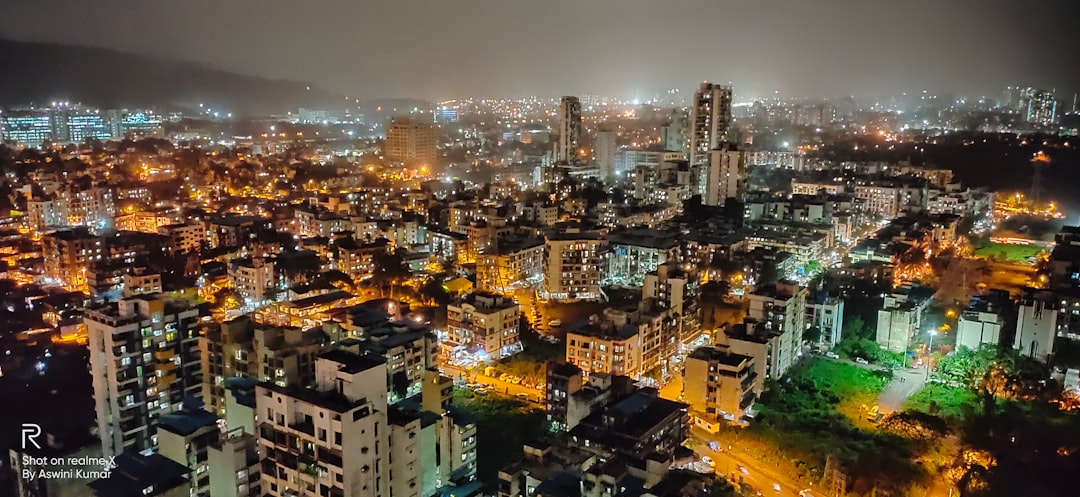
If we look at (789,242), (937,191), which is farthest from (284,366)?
(937,191)

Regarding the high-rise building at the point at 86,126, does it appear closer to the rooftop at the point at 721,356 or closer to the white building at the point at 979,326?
the rooftop at the point at 721,356

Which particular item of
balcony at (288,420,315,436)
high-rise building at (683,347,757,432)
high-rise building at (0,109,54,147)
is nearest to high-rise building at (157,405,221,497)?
balcony at (288,420,315,436)

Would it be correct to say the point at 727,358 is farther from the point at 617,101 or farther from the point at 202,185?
the point at 617,101

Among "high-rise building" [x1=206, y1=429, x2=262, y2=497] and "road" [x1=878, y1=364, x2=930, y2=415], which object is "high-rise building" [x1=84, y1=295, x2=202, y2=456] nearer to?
"high-rise building" [x1=206, y1=429, x2=262, y2=497]

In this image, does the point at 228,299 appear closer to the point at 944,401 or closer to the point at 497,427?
the point at 497,427

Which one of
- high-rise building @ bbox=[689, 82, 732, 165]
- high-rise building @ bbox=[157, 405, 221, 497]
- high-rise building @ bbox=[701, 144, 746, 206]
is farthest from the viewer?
high-rise building @ bbox=[689, 82, 732, 165]

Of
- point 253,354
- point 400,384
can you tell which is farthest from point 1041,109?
point 253,354
